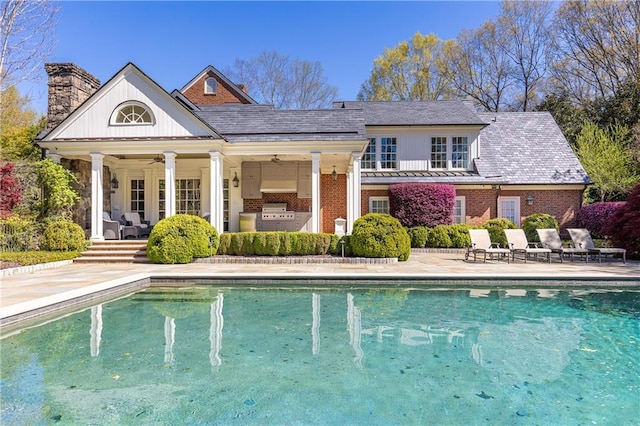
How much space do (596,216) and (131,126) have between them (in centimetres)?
1954

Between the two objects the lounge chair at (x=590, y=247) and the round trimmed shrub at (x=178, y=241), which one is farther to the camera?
the lounge chair at (x=590, y=247)

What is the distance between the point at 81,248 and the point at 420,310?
10.8 metres

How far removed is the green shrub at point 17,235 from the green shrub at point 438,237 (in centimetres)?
1405

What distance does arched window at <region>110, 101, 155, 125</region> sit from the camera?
504 inches

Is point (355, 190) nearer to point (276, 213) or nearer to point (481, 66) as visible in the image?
point (276, 213)

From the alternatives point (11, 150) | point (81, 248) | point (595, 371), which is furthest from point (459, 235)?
point (11, 150)

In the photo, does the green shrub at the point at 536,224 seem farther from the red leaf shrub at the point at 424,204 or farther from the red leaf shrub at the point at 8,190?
the red leaf shrub at the point at 8,190

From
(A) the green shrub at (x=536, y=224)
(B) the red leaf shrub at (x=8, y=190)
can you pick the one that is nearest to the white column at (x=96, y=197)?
(B) the red leaf shrub at (x=8, y=190)

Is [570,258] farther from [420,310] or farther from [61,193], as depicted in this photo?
[61,193]

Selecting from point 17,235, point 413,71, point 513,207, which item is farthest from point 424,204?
point 413,71

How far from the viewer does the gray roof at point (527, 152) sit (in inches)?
706

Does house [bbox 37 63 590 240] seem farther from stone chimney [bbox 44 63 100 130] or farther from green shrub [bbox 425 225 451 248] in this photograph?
green shrub [bbox 425 225 451 248]

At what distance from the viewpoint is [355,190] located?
42.5 feet

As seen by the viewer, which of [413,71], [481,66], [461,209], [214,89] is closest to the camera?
[461,209]
